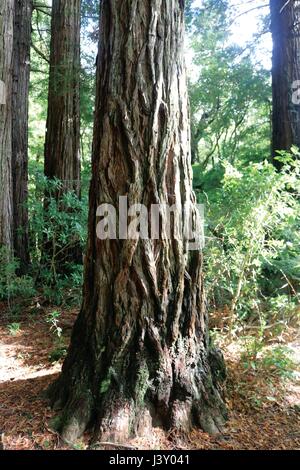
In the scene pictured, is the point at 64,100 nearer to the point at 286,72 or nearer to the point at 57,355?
the point at 286,72

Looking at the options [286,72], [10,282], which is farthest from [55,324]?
[286,72]

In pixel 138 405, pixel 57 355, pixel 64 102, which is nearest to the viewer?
pixel 138 405

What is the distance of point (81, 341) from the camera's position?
2.56 m

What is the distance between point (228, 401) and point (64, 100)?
5087 millimetres

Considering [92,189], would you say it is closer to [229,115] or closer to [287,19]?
[287,19]

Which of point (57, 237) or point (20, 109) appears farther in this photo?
point (20, 109)

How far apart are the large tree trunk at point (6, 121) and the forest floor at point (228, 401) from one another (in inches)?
80.1

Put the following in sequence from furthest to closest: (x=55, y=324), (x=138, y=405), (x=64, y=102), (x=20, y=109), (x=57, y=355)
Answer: (x=20, y=109), (x=64, y=102), (x=55, y=324), (x=57, y=355), (x=138, y=405)

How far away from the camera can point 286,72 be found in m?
5.36

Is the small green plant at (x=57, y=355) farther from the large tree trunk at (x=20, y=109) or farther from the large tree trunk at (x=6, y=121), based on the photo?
the large tree trunk at (x=20, y=109)

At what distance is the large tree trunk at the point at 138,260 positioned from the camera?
2338 millimetres

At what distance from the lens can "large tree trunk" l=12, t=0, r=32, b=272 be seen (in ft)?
19.9

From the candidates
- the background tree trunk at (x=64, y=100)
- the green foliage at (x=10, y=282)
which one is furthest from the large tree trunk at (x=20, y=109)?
the green foliage at (x=10, y=282)

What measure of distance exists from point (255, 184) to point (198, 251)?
3.38ft
